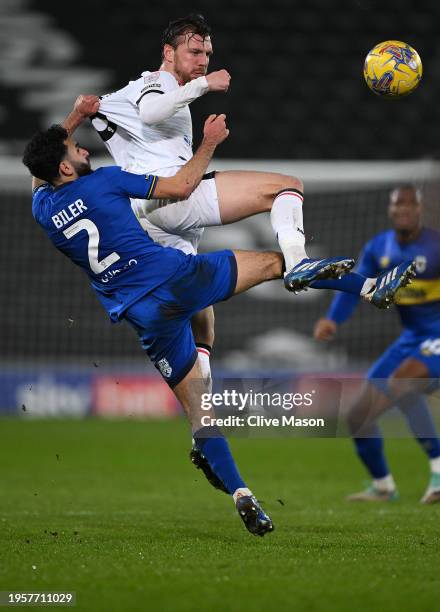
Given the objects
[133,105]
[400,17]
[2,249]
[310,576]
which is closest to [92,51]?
[2,249]

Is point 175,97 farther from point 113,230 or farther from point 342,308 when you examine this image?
point 342,308

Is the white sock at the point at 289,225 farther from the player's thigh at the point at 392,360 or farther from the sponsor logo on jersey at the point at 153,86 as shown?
the player's thigh at the point at 392,360

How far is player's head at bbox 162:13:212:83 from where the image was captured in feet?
21.0

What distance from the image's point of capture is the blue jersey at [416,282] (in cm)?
890

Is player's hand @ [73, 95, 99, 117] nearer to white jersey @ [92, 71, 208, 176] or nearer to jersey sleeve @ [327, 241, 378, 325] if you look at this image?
white jersey @ [92, 71, 208, 176]

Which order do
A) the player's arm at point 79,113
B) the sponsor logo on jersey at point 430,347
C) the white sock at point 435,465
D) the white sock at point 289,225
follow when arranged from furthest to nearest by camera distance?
the sponsor logo on jersey at point 430,347, the white sock at point 435,465, the player's arm at point 79,113, the white sock at point 289,225

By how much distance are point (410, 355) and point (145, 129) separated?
11.5ft

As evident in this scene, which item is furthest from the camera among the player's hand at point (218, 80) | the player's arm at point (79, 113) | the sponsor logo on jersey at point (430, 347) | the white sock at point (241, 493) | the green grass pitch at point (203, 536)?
the sponsor logo on jersey at point (430, 347)

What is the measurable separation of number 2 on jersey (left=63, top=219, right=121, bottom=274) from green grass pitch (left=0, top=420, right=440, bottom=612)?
5.03 feet

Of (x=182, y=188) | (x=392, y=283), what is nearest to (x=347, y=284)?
(x=392, y=283)

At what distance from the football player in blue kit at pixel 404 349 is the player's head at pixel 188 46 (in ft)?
9.00

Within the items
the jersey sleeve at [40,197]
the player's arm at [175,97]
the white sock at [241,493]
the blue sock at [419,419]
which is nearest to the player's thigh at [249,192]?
the player's arm at [175,97]

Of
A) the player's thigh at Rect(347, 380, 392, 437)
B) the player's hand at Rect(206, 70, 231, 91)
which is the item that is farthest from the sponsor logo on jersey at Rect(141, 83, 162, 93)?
the player's thigh at Rect(347, 380, 392, 437)

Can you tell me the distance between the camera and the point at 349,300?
8.94 m
